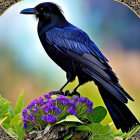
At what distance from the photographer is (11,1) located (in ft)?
10.7

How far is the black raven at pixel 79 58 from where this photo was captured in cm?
300

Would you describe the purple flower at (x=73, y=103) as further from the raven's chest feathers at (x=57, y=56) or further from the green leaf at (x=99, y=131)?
the raven's chest feathers at (x=57, y=56)

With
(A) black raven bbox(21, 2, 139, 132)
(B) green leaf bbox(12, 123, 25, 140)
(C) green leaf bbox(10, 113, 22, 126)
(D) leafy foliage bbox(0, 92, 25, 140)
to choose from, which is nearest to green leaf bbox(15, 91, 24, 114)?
(D) leafy foliage bbox(0, 92, 25, 140)

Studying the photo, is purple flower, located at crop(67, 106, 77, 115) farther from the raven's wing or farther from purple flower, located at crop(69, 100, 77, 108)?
the raven's wing

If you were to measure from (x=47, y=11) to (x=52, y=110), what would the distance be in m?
1.25

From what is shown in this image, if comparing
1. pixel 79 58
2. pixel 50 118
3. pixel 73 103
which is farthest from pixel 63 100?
pixel 79 58

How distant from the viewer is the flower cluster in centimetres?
265

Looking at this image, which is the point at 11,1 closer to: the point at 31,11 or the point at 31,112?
the point at 31,11

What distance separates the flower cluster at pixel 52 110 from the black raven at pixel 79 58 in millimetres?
343

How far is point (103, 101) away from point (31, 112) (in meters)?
0.76

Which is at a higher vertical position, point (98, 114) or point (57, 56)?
point (57, 56)

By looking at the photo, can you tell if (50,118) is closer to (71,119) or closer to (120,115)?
(71,119)

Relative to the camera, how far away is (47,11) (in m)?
3.45

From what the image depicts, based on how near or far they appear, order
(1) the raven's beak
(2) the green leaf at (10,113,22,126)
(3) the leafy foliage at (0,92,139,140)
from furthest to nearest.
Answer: (1) the raven's beak → (2) the green leaf at (10,113,22,126) → (3) the leafy foliage at (0,92,139,140)
